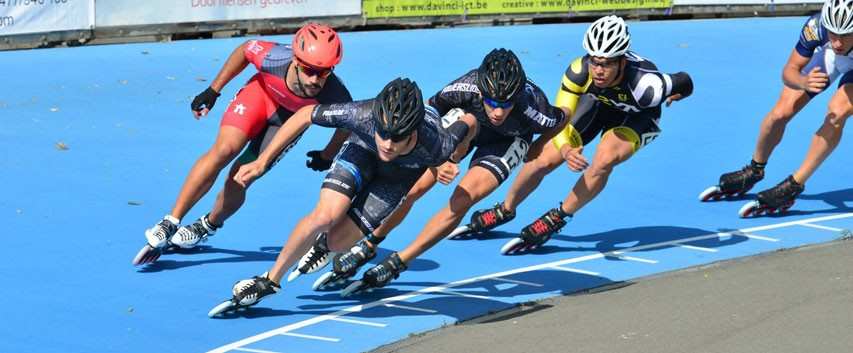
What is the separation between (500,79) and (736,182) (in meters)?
4.19

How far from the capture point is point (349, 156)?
8.16 m

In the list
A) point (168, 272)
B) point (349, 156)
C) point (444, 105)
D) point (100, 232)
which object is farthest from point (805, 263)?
point (100, 232)

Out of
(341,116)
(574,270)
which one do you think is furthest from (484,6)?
(341,116)

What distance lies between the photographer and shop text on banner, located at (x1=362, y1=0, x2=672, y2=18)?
20.2 metres

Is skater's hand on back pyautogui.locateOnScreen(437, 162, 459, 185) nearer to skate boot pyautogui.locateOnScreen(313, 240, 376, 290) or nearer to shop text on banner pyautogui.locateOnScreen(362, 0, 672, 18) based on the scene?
skate boot pyautogui.locateOnScreen(313, 240, 376, 290)

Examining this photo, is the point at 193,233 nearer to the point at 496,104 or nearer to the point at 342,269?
the point at 342,269

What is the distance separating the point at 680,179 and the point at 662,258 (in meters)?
2.66

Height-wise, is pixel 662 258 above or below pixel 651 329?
above

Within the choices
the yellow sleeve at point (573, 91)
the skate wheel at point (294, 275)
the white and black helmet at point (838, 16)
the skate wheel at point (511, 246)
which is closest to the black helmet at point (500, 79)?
the yellow sleeve at point (573, 91)

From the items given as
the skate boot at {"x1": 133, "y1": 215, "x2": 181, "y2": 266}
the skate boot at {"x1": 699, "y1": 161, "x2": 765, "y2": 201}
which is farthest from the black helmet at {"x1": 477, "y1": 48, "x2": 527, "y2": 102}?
the skate boot at {"x1": 699, "y1": 161, "x2": 765, "y2": 201}

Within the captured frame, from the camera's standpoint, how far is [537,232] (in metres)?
10.1

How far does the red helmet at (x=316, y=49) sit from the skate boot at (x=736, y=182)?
4.56 metres

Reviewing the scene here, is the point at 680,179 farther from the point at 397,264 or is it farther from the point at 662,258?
the point at 397,264

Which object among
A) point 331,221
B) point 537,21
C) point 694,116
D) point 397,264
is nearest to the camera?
point 331,221
